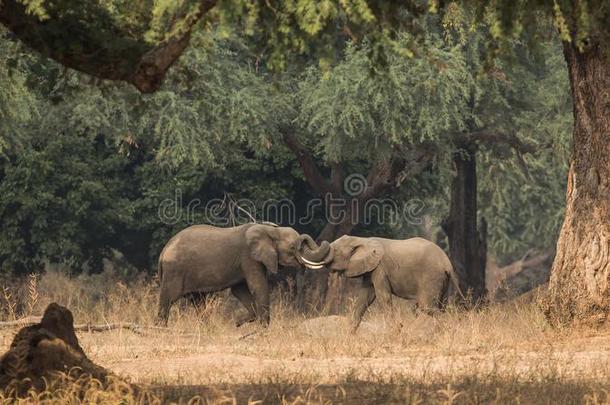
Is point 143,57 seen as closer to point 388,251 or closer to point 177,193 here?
point 388,251

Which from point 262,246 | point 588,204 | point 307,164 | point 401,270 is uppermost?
point 588,204

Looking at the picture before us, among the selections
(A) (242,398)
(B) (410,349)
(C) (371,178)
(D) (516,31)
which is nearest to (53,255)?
(C) (371,178)

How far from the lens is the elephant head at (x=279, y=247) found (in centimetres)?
2186

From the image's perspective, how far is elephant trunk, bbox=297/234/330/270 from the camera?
2184 centimetres

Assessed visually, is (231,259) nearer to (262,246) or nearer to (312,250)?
(262,246)

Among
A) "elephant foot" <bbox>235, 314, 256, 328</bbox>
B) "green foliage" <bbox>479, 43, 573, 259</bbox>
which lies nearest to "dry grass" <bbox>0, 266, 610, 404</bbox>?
"elephant foot" <bbox>235, 314, 256, 328</bbox>

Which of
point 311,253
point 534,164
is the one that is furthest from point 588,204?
point 534,164

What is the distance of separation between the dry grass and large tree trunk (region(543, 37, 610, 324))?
1.35 ft

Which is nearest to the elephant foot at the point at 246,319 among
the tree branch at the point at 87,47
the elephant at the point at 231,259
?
the elephant at the point at 231,259

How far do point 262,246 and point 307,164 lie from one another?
6541mm

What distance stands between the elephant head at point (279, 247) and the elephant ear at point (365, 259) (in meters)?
0.61

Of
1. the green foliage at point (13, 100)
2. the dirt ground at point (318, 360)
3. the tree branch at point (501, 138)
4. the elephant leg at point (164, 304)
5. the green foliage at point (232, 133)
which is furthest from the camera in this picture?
the tree branch at point (501, 138)

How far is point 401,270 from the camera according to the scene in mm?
21344

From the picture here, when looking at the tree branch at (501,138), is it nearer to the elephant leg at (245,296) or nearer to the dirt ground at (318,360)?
the elephant leg at (245,296)
